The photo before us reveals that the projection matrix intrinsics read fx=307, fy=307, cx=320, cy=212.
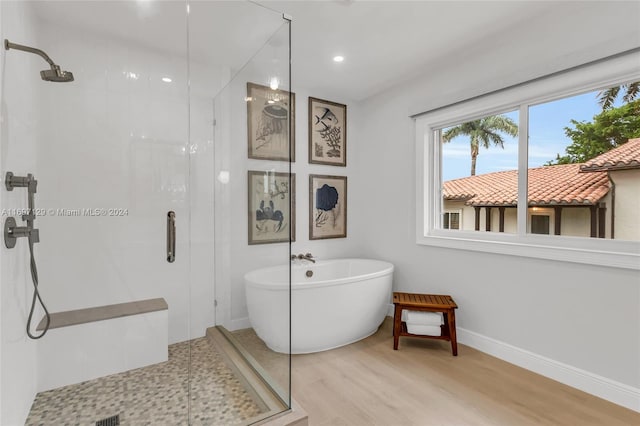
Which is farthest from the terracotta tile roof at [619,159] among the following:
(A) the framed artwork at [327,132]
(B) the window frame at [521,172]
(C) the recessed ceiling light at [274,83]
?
(A) the framed artwork at [327,132]

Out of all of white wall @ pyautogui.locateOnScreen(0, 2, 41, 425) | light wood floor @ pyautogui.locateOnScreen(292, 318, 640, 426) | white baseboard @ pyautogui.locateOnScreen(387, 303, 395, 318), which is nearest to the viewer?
white wall @ pyautogui.locateOnScreen(0, 2, 41, 425)

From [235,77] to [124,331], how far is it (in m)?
1.91

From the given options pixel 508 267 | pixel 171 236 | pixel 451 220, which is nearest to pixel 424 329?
pixel 508 267

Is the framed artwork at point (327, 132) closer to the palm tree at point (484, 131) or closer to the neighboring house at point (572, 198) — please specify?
the palm tree at point (484, 131)

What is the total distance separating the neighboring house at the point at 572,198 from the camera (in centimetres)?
193

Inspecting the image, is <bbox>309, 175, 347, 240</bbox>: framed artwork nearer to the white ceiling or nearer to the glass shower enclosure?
the glass shower enclosure

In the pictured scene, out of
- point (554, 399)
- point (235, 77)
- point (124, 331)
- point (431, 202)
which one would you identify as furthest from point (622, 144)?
point (124, 331)

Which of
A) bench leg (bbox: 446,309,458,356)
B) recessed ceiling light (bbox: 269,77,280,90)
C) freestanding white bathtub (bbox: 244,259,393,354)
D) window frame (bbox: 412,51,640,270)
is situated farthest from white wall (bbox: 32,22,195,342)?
window frame (bbox: 412,51,640,270)

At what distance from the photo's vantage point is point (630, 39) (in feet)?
5.74

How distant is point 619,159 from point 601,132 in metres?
0.21

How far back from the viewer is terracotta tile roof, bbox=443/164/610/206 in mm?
2102

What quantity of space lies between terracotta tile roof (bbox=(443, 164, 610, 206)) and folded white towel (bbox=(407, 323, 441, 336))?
3.80ft

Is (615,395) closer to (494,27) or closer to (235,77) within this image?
(494,27)

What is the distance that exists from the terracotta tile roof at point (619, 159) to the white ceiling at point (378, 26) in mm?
593
